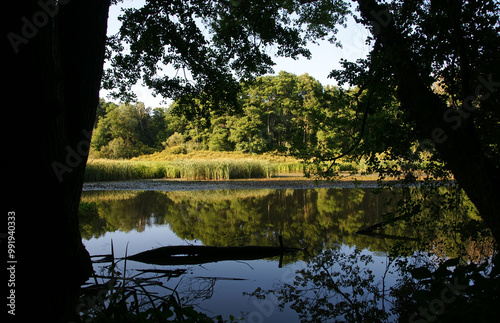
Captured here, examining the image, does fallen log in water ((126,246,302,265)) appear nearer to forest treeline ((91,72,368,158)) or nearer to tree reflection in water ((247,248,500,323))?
tree reflection in water ((247,248,500,323))

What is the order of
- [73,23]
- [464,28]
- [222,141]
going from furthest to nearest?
[222,141], [464,28], [73,23]

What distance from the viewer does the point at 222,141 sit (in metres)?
37.2

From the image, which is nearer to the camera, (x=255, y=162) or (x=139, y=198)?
(x=139, y=198)

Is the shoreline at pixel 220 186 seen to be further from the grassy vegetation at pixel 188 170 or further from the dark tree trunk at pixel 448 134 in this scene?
the dark tree trunk at pixel 448 134

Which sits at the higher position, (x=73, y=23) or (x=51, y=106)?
(x=73, y=23)

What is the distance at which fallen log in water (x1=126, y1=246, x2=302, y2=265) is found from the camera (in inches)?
157

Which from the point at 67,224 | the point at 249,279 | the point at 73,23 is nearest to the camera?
the point at 67,224

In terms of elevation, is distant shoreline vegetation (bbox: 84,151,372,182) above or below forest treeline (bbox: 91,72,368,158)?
below

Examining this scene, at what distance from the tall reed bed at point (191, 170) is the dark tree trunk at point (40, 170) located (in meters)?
15.5

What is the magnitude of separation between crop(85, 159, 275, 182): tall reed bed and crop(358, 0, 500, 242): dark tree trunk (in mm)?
14331

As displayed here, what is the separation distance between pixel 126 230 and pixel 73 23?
5.00 metres

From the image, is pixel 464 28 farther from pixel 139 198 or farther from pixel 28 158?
pixel 139 198

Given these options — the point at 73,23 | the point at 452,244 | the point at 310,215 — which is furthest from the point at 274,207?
the point at 73,23

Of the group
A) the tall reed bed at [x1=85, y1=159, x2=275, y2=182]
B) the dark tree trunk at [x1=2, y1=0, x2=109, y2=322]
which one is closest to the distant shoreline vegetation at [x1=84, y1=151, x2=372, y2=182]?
the tall reed bed at [x1=85, y1=159, x2=275, y2=182]
